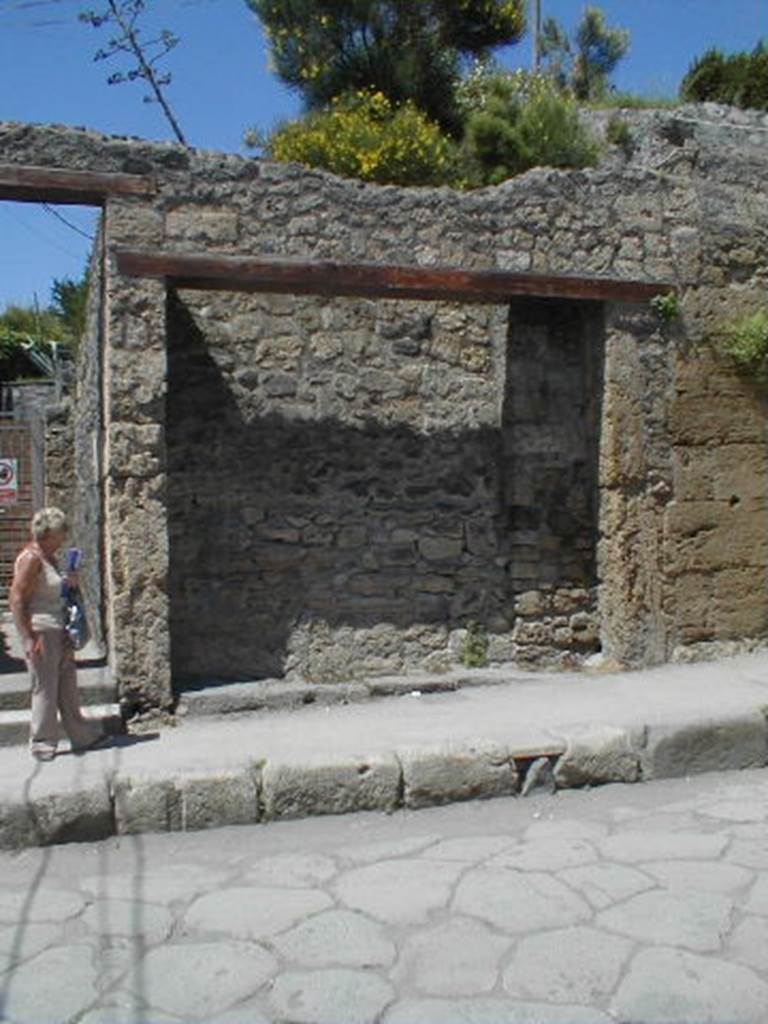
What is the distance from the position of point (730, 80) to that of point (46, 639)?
18.8 m

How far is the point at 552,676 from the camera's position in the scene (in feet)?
24.8

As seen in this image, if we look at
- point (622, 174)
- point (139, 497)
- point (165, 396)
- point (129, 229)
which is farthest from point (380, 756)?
point (622, 174)

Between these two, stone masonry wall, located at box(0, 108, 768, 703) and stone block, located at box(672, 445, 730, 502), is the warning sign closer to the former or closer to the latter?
stone masonry wall, located at box(0, 108, 768, 703)

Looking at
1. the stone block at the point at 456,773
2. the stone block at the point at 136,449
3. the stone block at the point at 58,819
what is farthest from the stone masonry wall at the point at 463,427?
the stone block at the point at 58,819

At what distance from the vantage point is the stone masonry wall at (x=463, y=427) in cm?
719

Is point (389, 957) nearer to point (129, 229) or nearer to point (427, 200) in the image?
point (129, 229)

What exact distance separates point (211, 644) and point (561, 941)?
Answer: 3.74m

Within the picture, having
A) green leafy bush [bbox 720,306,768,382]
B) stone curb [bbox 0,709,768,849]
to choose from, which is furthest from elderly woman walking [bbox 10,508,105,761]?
green leafy bush [bbox 720,306,768,382]

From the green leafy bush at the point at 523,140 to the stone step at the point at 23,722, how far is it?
10.3m

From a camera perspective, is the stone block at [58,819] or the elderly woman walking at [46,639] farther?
the elderly woman walking at [46,639]

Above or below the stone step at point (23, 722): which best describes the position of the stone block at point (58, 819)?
below

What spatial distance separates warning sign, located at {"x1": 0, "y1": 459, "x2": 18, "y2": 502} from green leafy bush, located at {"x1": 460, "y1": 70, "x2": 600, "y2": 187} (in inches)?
284

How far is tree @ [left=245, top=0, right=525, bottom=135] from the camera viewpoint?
1755 centimetres

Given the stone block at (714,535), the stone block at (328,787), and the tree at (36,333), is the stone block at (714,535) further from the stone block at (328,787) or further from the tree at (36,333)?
the tree at (36,333)
